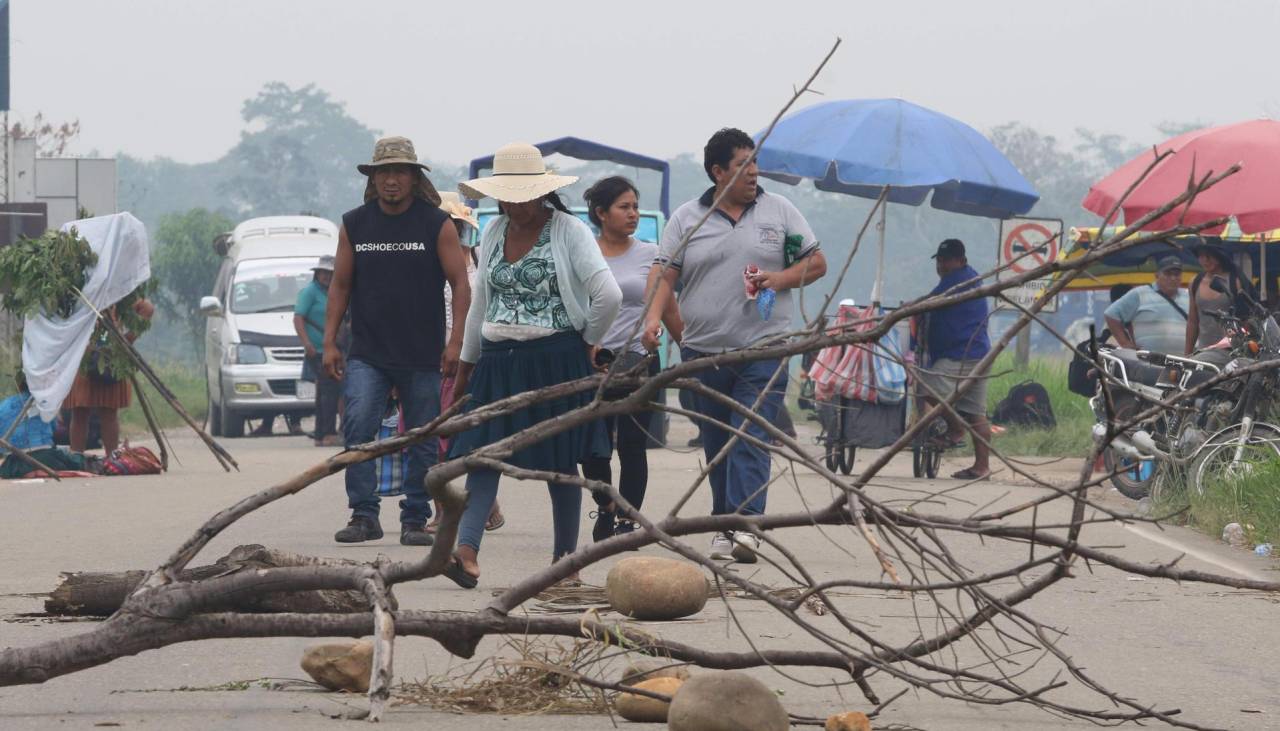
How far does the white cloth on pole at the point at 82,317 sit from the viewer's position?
1346cm

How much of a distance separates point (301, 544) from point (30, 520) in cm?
218

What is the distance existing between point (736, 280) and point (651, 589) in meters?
2.41

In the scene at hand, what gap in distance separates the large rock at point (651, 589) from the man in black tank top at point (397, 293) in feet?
8.07

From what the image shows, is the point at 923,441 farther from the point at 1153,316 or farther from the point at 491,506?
the point at 491,506

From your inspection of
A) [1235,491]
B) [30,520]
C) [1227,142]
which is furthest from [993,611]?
[1227,142]

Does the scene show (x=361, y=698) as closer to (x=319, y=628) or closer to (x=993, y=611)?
(x=319, y=628)

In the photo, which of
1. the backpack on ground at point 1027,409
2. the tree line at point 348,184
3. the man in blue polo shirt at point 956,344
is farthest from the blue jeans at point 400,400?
the tree line at point 348,184

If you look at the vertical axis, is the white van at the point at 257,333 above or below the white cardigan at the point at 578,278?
below

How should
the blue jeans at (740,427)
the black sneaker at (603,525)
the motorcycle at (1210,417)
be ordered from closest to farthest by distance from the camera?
the blue jeans at (740,427)
the black sneaker at (603,525)
the motorcycle at (1210,417)

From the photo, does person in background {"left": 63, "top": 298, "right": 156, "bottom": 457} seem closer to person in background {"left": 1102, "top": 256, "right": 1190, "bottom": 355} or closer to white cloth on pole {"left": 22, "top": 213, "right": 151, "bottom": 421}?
white cloth on pole {"left": 22, "top": 213, "right": 151, "bottom": 421}

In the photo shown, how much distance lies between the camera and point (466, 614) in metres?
4.84

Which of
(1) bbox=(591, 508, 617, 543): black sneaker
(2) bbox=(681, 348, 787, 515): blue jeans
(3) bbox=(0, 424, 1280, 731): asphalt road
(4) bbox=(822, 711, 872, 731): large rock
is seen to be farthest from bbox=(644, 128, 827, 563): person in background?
(4) bbox=(822, 711, 872, 731): large rock

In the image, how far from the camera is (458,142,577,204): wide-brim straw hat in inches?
285

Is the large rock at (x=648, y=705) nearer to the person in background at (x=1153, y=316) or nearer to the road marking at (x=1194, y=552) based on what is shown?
the road marking at (x=1194, y=552)
